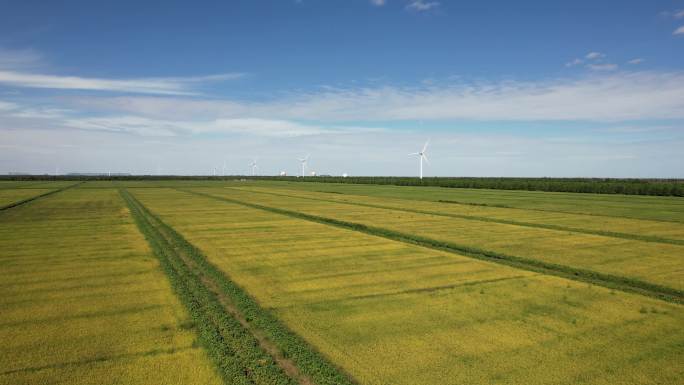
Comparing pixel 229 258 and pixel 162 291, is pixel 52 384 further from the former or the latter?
pixel 229 258

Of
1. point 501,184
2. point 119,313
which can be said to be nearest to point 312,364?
point 119,313

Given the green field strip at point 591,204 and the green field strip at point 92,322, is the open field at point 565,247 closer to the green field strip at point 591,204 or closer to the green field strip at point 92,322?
the green field strip at point 92,322

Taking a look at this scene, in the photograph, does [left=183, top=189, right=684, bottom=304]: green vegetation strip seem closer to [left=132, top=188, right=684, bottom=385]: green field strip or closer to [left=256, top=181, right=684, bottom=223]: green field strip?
[left=132, top=188, right=684, bottom=385]: green field strip

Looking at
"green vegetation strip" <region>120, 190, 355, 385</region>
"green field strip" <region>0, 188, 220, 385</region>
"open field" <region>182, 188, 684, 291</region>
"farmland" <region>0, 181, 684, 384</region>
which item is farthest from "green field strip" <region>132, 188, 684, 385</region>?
"open field" <region>182, 188, 684, 291</region>

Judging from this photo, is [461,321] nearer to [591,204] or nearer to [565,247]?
[565,247]

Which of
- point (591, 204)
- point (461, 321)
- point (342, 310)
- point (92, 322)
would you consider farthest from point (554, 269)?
point (591, 204)

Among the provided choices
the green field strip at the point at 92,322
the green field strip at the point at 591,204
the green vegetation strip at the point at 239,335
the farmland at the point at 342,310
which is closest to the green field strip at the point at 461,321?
the farmland at the point at 342,310

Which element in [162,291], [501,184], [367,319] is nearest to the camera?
[367,319]
